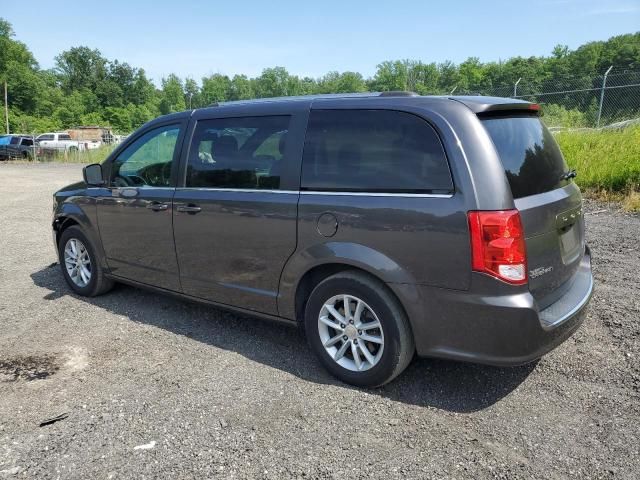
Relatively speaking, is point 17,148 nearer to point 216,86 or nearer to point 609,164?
point 609,164

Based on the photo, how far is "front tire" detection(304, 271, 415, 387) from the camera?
312 centimetres

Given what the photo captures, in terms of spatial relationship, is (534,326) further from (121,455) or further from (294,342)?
(121,455)

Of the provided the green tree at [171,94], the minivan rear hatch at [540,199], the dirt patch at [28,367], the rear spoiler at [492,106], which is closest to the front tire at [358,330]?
the minivan rear hatch at [540,199]

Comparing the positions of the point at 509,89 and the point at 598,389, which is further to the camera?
the point at 509,89

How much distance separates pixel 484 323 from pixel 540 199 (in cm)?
84

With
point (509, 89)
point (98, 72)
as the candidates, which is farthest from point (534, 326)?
point (98, 72)

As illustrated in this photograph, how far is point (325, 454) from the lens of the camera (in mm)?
2703

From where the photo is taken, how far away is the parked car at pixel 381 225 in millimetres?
2842

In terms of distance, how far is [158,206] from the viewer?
4.32 m

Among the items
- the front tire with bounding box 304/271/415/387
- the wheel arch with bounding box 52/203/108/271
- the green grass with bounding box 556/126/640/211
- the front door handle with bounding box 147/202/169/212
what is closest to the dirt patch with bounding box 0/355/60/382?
the wheel arch with bounding box 52/203/108/271

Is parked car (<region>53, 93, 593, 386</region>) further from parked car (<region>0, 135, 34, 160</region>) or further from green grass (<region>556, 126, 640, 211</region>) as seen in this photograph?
parked car (<region>0, 135, 34, 160</region>)

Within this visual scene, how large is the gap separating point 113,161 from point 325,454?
355 centimetres

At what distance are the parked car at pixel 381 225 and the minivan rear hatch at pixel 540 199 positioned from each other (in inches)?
0.5

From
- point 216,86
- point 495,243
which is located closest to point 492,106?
point 495,243
